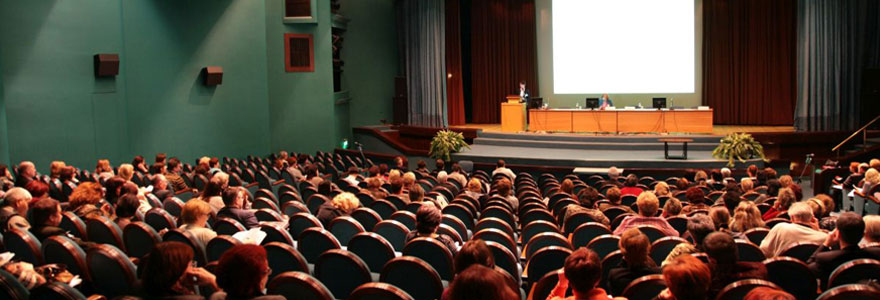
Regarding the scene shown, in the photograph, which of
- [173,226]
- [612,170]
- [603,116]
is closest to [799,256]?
[173,226]

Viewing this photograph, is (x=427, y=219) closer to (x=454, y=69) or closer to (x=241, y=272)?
→ (x=241, y=272)

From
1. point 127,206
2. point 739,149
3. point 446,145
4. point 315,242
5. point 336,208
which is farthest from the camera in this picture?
point 446,145

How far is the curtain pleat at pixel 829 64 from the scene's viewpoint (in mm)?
15039

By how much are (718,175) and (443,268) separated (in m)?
6.95

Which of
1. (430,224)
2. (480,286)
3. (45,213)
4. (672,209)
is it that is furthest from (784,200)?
(45,213)

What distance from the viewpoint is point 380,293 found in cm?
288

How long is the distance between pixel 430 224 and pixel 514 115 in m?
12.9

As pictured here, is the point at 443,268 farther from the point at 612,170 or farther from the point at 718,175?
the point at 718,175

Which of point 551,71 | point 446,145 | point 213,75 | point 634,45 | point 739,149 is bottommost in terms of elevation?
point 739,149

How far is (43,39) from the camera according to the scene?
10.8 m

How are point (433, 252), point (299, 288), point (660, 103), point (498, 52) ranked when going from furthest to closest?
point (498, 52)
point (660, 103)
point (433, 252)
point (299, 288)

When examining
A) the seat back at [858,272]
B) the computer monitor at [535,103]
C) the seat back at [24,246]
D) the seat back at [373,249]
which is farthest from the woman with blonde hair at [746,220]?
the computer monitor at [535,103]

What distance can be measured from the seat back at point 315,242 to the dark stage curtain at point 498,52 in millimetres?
15889

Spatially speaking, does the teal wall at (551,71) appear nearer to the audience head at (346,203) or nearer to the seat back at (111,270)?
the audience head at (346,203)
